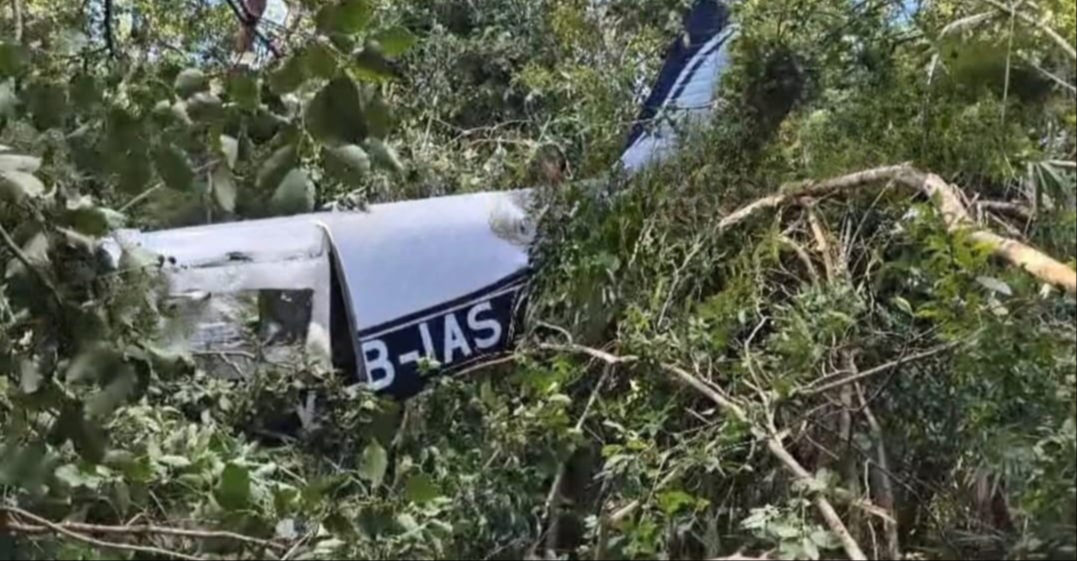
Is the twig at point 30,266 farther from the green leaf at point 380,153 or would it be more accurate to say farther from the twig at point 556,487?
the twig at point 556,487

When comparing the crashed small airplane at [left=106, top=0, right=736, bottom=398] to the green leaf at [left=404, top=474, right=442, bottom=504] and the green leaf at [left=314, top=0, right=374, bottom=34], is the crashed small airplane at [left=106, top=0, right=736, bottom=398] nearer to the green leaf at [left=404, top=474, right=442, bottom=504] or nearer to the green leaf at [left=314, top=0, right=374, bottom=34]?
the green leaf at [left=404, top=474, right=442, bottom=504]

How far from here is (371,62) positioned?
5.11ft

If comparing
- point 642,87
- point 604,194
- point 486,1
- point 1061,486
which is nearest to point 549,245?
point 604,194

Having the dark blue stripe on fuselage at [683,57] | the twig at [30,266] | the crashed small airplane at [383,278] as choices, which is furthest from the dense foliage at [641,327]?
the dark blue stripe on fuselage at [683,57]

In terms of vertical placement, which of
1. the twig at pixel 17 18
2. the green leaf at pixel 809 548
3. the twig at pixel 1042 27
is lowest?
the green leaf at pixel 809 548

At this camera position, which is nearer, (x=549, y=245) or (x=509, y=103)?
(x=549, y=245)

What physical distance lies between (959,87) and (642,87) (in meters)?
1.57

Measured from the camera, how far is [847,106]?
2.24 m

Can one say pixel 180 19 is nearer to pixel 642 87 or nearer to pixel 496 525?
pixel 642 87

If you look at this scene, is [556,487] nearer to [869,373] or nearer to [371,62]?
[869,373]

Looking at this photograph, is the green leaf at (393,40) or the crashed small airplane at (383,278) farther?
the crashed small airplane at (383,278)

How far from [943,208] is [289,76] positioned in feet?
2.53

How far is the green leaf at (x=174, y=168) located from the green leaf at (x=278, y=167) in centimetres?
11

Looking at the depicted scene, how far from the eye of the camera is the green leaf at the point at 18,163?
64.7 inches
